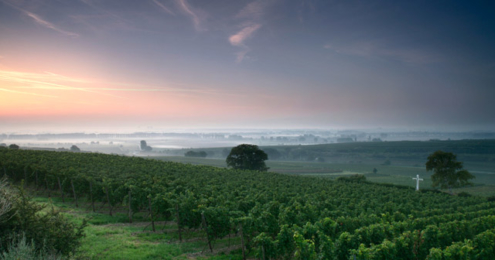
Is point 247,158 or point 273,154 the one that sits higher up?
point 247,158

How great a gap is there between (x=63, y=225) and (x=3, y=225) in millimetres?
1588

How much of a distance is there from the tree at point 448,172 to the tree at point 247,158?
33391 millimetres

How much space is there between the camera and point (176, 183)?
21391 mm

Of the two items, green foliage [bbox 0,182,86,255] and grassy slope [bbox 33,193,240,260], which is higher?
green foliage [bbox 0,182,86,255]

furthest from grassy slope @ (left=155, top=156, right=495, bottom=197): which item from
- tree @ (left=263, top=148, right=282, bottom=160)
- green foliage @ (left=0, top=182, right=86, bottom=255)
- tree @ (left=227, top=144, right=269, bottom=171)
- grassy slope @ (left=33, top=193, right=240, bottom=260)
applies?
green foliage @ (left=0, top=182, right=86, bottom=255)

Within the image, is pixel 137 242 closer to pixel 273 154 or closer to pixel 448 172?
pixel 448 172

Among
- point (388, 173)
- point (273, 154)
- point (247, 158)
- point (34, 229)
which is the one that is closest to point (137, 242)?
point (34, 229)

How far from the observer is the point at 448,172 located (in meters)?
48.2

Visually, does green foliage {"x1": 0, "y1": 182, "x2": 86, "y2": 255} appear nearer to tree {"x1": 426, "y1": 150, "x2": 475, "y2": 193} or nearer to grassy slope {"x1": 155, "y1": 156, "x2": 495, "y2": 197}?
A: tree {"x1": 426, "y1": 150, "x2": 475, "y2": 193}

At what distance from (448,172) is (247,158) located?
3855cm

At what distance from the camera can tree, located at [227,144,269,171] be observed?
6231 cm

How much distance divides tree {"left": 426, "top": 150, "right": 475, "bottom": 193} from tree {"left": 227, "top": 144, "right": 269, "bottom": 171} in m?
33.4

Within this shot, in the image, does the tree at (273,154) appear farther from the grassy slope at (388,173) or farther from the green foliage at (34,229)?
the green foliage at (34,229)

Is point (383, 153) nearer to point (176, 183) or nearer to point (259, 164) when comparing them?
point (259, 164)
